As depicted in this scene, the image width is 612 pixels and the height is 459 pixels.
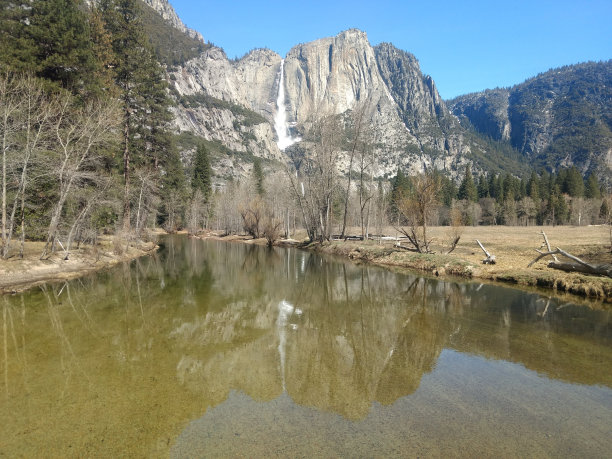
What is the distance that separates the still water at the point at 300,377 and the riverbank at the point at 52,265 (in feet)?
8.44

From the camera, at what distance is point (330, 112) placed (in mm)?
36906

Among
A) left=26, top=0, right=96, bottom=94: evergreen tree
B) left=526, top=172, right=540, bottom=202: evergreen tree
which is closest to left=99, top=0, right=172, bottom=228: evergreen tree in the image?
left=26, top=0, right=96, bottom=94: evergreen tree

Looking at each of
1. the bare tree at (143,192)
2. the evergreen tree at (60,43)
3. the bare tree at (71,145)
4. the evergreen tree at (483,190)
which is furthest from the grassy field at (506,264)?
the evergreen tree at (483,190)

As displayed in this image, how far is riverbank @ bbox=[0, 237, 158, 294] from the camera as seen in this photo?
15.4m

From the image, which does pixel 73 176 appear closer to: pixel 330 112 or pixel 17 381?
pixel 17 381

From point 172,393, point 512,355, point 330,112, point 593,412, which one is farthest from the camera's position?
point 330,112

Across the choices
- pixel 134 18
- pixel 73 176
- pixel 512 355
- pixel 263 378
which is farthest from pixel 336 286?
pixel 134 18

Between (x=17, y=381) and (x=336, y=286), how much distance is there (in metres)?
13.4

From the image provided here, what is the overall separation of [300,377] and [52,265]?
17685mm

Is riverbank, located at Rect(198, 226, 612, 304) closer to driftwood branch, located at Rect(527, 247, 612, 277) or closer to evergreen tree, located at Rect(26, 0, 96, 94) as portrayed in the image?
driftwood branch, located at Rect(527, 247, 612, 277)

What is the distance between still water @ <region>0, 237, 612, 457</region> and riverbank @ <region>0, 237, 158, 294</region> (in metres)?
A: 2.57

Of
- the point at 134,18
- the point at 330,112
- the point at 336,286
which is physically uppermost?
the point at 134,18

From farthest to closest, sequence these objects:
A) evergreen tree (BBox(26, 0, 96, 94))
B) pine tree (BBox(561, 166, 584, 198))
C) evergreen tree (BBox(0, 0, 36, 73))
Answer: pine tree (BBox(561, 166, 584, 198))
evergreen tree (BBox(26, 0, 96, 94))
evergreen tree (BBox(0, 0, 36, 73))

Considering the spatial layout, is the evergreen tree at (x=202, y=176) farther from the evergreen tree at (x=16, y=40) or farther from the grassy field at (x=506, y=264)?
the evergreen tree at (x=16, y=40)
